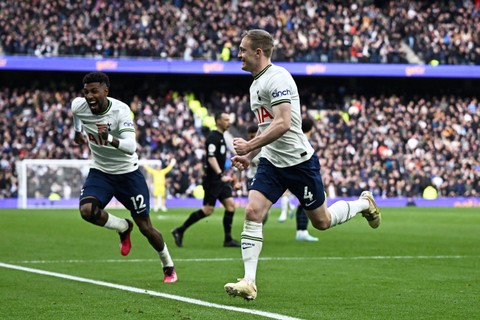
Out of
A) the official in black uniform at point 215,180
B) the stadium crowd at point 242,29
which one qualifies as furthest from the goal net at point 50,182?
the official in black uniform at point 215,180

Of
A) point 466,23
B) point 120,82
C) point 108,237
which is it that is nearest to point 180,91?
point 120,82

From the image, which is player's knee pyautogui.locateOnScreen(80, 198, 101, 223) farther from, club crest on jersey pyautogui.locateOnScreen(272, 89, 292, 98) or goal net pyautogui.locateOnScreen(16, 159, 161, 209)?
goal net pyautogui.locateOnScreen(16, 159, 161, 209)

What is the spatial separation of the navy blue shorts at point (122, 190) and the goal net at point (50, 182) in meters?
28.3

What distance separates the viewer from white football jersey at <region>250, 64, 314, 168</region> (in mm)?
8594

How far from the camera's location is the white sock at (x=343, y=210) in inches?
369

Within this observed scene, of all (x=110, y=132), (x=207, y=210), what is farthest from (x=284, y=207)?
(x=110, y=132)

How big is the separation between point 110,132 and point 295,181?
269 centimetres

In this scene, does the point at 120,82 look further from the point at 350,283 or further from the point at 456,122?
the point at 350,283

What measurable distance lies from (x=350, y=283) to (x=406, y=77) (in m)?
42.6

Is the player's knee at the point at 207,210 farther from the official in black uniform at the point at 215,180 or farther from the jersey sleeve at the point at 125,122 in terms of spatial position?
the jersey sleeve at the point at 125,122

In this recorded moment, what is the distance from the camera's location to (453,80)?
53.4 meters

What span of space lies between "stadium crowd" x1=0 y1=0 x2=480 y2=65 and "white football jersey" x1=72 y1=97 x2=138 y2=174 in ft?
113

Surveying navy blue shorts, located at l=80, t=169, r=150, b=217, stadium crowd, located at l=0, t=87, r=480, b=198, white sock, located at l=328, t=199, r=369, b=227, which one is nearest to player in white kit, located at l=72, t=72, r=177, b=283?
navy blue shorts, located at l=80, t=169, r=150, b=217

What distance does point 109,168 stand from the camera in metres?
10.9
